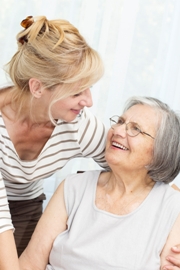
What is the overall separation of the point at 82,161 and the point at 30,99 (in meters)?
0.91

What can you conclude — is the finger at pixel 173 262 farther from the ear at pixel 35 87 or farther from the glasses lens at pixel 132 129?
the ear at pixel 35 87

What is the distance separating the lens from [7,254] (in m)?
1.73

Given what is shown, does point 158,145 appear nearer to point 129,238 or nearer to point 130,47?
point 129,238

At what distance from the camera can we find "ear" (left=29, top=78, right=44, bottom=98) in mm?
1891

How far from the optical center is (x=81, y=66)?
6.10ft

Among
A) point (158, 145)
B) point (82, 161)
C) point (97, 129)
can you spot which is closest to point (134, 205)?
point (158, 145)

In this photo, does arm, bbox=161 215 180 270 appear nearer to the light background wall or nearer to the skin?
the skin

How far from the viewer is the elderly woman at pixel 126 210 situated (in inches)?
69.4

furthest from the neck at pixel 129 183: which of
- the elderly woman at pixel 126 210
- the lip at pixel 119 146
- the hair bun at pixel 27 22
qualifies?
the hair bun at pixel 27 22

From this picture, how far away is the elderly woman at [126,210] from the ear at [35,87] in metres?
0.30

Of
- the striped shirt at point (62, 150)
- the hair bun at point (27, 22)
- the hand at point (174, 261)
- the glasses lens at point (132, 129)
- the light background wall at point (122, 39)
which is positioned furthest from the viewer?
the light background wall at point (122, 39)

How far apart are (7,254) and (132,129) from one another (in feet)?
2.01

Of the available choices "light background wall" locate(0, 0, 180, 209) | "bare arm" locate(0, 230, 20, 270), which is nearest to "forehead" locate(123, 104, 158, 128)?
"bare arm" locate(0, 230, 20, 270)

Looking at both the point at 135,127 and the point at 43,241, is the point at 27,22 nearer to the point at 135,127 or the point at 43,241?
the point at 135,127
